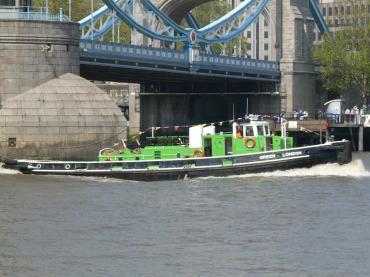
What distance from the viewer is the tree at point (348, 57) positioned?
122 m

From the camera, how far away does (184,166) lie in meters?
65.6

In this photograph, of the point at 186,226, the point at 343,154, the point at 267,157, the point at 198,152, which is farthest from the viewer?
the point at 198,152

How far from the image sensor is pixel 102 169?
65938 mm

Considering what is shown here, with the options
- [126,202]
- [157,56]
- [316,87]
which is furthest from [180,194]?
[316,87]

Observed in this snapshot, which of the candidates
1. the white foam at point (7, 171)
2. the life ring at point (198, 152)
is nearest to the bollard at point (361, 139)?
the life ring at point (198, 152)

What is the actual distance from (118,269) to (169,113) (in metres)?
82.6

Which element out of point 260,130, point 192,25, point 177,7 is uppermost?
point 177,7

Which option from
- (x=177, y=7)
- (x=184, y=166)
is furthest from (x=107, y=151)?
(x=177, y=7)

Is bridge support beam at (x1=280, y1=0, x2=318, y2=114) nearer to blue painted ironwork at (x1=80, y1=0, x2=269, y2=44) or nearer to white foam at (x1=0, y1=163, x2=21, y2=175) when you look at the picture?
blue painted ironwork at (x1=80, y1=0, x2=269, y2=44)

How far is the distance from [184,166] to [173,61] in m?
38.1

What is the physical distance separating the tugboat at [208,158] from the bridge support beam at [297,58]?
169 feet

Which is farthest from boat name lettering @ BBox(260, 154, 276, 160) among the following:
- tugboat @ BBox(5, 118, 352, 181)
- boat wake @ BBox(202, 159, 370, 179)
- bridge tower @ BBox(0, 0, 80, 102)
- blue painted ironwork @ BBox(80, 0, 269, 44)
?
blue painted ironwork @ BBox(80, 0, 269, 44)

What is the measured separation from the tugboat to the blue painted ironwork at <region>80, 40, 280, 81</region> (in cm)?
2062

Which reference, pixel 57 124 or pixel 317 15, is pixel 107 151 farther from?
pixel 317 15
